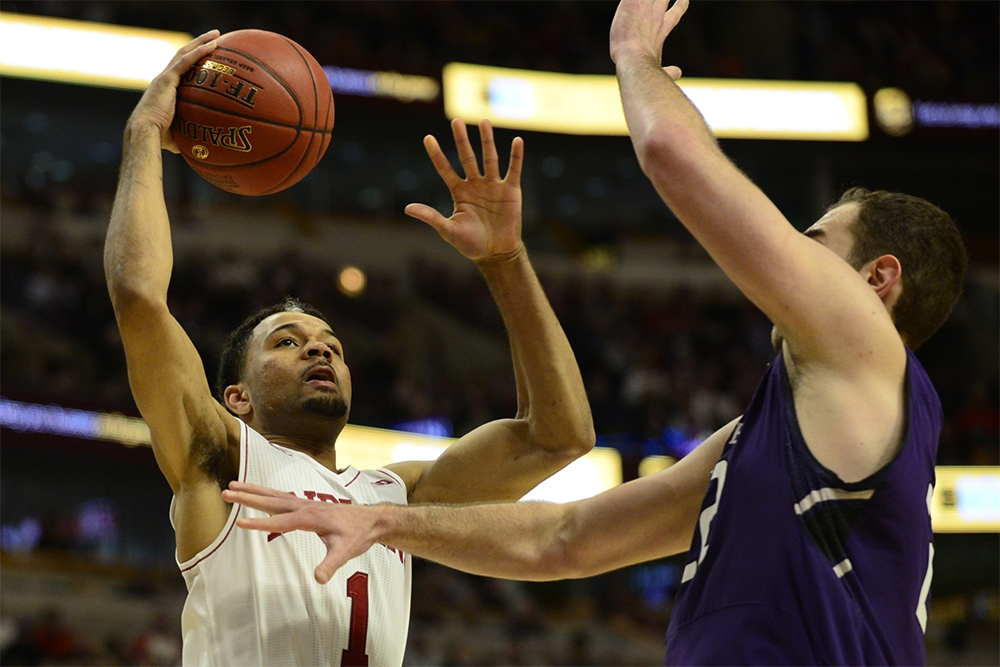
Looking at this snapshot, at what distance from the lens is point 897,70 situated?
1931 cm

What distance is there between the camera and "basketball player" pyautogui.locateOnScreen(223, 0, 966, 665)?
219cm

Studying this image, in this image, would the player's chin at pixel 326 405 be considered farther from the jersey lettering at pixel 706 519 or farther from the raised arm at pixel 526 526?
the jersey lettering at pixel 706 519

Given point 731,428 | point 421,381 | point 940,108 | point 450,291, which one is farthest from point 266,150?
point 940,108

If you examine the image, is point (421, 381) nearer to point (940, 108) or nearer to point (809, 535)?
point (940, 108)

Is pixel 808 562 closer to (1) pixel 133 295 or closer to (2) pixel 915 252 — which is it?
(2) pixel 915 252

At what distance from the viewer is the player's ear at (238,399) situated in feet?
12.0

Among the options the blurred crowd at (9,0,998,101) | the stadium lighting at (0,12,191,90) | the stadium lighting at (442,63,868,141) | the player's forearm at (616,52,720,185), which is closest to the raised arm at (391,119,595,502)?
the player's forearm at (616,52,720,185)

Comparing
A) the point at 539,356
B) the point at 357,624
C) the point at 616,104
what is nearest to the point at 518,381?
the point at 539,356

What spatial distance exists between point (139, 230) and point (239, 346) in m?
0.84

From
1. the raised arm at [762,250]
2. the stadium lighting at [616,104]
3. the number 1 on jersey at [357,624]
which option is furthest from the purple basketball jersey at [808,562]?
the stadium lighting at [616,104]

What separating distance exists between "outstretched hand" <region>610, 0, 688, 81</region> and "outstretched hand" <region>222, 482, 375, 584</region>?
1181 mm

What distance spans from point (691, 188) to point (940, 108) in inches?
701

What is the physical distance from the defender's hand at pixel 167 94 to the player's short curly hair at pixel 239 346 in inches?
26.1

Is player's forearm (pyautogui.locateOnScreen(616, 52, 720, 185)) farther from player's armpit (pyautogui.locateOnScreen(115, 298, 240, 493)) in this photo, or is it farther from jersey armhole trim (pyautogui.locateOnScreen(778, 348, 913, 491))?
player's armpit (pyautogui.locateOnScreen(115, 298, 240, 493))
